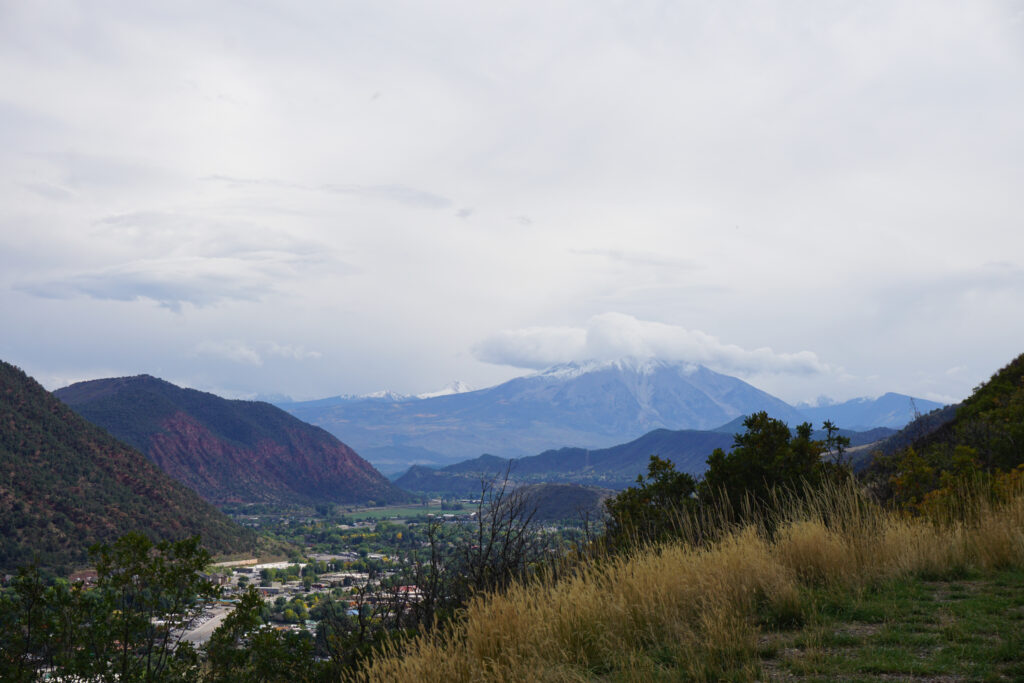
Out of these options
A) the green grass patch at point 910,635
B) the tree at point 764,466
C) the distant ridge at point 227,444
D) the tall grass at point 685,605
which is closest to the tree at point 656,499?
the tree at point 764,466

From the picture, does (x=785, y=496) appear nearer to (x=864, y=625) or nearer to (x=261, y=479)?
(x=864, y=625)

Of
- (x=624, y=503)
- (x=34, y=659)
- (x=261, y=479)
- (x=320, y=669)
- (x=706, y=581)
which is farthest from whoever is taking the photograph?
(x=261, y=479)

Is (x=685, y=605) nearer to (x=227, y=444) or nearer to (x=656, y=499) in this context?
(x=656, y=499)

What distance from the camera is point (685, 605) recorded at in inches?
239

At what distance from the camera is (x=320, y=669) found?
7938 millimetres

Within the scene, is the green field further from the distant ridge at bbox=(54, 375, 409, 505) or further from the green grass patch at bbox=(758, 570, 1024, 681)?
the green grass patch at bbox=(758, 570, 1024, 681)

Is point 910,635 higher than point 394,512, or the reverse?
point 910,635

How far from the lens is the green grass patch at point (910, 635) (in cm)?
448

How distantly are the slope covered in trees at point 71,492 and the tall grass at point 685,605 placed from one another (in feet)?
166

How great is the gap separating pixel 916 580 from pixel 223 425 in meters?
179

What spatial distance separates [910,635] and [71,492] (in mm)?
71756

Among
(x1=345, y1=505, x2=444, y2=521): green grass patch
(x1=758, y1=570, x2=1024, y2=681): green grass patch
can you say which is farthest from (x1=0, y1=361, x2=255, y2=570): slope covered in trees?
(x1=345, y1=505, x2=444, y2=521): green grass patch

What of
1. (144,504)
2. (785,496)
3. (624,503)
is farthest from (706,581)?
(144,504)

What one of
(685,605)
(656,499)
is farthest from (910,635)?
(656,499)
